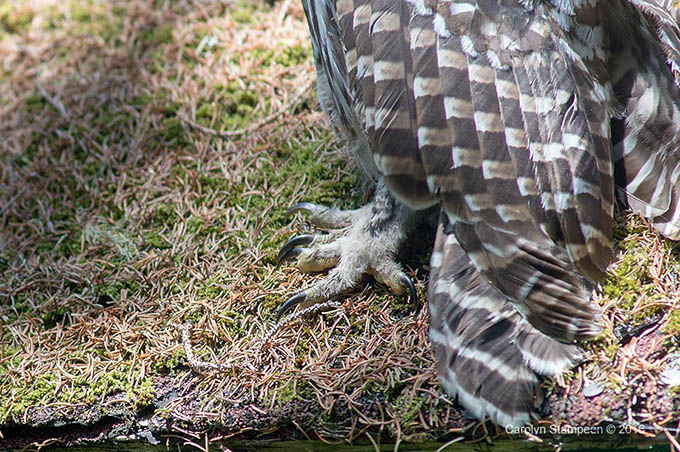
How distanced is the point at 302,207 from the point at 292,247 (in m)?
0.23

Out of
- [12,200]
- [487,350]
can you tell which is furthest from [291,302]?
[12,200]

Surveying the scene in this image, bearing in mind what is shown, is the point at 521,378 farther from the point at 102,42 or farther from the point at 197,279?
the point at 102,42

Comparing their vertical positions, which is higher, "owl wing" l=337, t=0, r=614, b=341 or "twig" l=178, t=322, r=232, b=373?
"owl wing" l=337, t=0, r=614, b=341

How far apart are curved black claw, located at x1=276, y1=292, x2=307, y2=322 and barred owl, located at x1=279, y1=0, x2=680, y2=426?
0.51 meters

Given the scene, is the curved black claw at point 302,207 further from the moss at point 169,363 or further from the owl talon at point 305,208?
the moss at point 169,363

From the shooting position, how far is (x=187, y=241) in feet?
9.63

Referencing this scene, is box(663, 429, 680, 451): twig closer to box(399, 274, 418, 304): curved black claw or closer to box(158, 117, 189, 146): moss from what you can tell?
box(399, 274, 418, 304): curved black claw

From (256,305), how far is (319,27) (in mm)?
1129

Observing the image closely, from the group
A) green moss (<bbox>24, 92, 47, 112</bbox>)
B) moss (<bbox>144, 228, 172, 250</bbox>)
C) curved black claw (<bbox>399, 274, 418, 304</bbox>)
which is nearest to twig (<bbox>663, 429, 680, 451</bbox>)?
curved black claw (<bbox>399, 274, 418, 304</bbox>)

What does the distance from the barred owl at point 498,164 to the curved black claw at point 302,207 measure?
0.62 meters

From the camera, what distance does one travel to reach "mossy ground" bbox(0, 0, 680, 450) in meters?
2.29

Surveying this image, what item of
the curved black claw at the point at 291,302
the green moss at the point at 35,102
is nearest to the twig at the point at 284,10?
the green moss at the point at 35,102

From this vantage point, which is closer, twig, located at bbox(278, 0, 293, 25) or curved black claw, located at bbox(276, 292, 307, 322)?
curved black claw, located at bbox(276, 292, 307, 322)

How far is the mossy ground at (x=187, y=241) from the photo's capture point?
229cm
